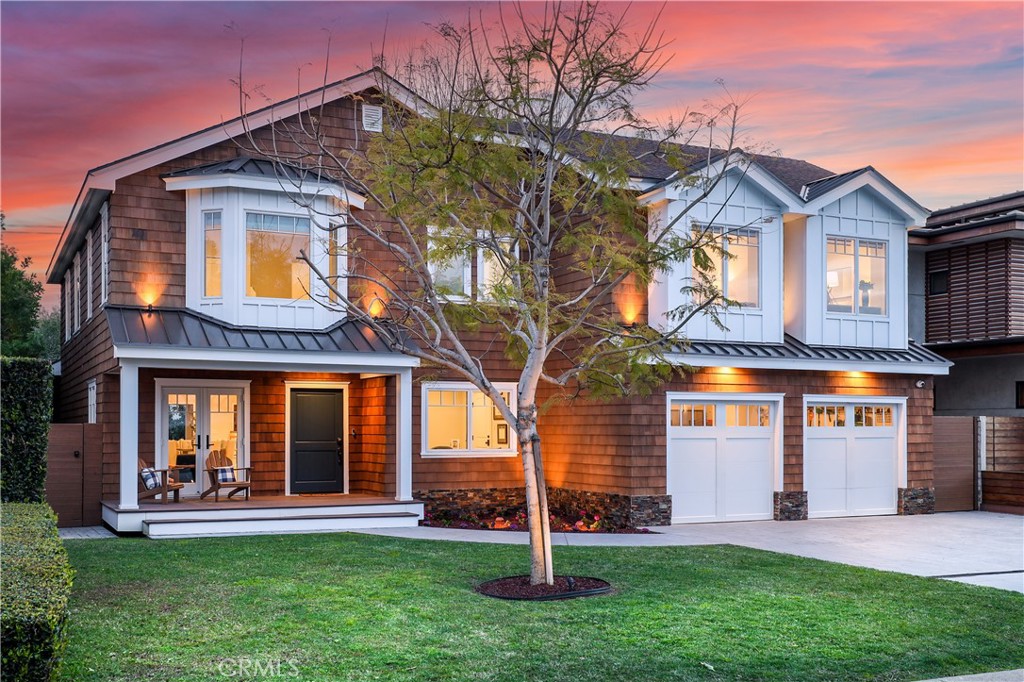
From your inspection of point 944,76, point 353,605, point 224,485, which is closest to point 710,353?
point 944,76

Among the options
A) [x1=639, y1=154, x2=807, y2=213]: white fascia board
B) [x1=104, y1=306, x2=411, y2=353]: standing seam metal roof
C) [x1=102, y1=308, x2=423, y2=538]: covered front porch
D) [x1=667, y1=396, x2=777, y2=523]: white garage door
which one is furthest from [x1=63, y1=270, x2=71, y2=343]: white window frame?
[x1=667, y1=396, x2=777, y2=523]: white garage door

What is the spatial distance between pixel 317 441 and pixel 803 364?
29.6ft

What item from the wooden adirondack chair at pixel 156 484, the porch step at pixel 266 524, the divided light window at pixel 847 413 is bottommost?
the porch step at pixel 266 524

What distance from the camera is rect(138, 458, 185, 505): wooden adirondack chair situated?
50.0ft

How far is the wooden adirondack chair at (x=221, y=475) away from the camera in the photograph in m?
15.8

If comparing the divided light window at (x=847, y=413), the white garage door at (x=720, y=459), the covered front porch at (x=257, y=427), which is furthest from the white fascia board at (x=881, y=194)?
the covered front porch at (x=257, y=427)

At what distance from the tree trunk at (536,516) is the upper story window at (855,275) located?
1041 centimetres

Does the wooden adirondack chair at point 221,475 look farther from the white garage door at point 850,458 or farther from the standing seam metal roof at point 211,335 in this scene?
the white garage door at point 850,458

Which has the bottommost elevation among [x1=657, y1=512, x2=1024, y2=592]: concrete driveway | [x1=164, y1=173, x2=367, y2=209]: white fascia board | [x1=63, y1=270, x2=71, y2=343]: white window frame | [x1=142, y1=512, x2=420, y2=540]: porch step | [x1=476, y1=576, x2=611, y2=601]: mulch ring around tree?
[x1=657, y1=512, x2=1024, y2=592]: concrete driveway

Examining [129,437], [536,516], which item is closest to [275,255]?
[129,437]

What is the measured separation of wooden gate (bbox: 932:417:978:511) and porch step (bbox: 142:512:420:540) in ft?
36.3

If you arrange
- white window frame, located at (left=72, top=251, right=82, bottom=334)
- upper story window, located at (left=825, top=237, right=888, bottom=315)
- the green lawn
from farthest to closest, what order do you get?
white window frame, located at (left=72, top=251, right=82, bottom=334) < upper story window, located at (left=825, top=237, right=888, bottom=315) < the green lawn

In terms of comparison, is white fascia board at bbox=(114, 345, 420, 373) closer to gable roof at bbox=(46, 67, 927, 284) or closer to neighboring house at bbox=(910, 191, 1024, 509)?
gable roof at bbox=(46, 67, 927, 284)

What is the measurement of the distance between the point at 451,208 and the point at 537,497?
125 inches
